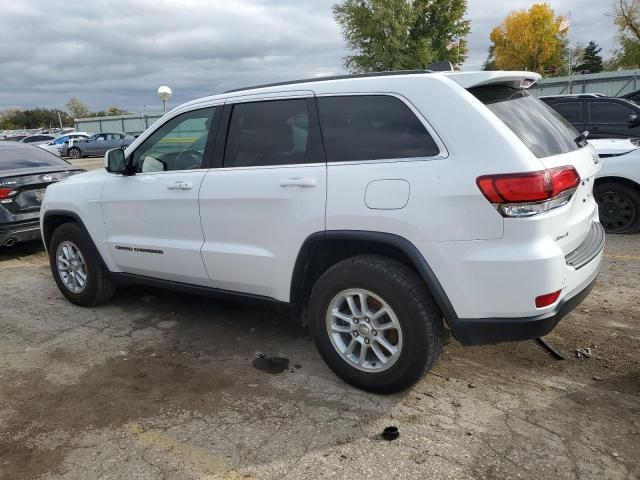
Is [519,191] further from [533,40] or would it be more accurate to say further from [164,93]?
[533,40]

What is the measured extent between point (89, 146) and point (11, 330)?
2973cm

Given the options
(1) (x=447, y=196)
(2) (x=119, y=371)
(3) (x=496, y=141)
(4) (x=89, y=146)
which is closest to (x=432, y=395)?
(1) (x=447, y=196)

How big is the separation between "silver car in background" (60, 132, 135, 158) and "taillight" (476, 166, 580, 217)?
31.6 metres

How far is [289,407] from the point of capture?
3.25 m

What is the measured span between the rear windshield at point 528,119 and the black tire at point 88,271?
3.53m

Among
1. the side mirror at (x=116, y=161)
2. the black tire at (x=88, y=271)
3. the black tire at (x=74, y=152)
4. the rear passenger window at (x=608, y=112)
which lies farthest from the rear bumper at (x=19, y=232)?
the black tire at (x=74, y=152)

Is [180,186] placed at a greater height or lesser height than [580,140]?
lesser

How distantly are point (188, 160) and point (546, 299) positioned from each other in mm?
2671

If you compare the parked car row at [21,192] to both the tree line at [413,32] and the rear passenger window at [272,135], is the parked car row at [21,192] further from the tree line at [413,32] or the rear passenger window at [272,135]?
the tree line at [413,32]

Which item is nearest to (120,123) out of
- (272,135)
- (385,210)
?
(272,135)

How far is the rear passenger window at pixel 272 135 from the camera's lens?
341 centimetres

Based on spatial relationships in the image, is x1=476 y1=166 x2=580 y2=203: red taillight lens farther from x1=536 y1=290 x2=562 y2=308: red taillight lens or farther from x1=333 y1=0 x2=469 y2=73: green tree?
x1=333 y1=0 x2=469 y2=73: green tree

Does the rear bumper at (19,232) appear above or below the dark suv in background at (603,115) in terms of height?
below

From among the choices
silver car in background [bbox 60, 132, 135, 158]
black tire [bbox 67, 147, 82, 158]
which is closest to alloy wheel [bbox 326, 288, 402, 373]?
silver car in background [bbox 60, 132, 135, 158]
